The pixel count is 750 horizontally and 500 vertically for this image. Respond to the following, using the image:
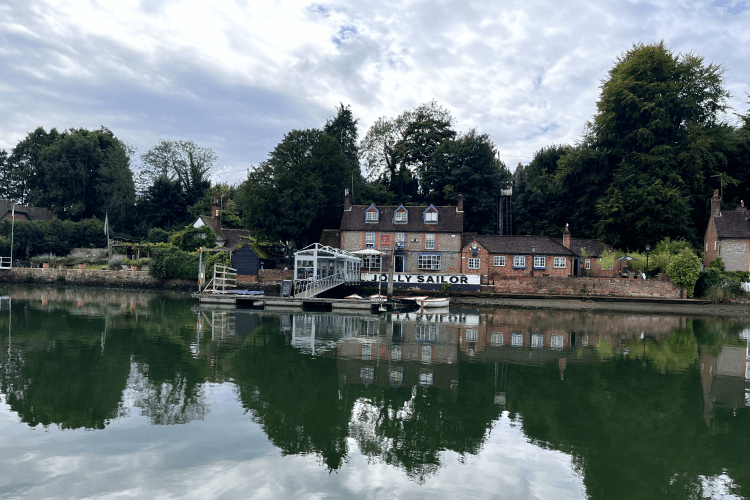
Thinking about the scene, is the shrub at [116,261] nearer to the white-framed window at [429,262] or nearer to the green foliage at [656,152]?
the white-framed window at [429,262]

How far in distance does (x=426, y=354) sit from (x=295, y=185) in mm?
29953

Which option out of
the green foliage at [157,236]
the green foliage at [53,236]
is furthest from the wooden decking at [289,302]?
the green foliage at [53,236]

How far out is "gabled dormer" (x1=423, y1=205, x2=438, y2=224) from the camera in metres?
46.0

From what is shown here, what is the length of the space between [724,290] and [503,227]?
21208 mm

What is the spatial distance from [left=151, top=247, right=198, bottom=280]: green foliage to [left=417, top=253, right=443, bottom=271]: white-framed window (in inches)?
830

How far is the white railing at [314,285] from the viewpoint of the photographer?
3472 cm

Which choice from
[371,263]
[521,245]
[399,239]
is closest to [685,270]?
[521,245]

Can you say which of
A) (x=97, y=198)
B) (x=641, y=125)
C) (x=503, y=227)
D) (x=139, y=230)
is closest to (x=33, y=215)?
(x=97, y=198)

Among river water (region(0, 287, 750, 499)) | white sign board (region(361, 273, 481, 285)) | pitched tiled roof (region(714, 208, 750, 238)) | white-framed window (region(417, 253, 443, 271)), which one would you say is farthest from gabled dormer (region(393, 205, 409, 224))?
pitched tiled roof (region(714, 208, 750, 238))

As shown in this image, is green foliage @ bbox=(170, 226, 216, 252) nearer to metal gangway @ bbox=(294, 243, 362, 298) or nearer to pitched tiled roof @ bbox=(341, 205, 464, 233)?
metal gangway @ bbox=(294, 243, 362, 298)

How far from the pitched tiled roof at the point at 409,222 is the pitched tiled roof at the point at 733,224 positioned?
21159 millimetres

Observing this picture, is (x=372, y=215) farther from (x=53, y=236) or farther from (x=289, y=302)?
(x=53, y=236)

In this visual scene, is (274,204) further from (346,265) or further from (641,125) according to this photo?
(641,125)

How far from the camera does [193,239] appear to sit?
49562 millimetres
